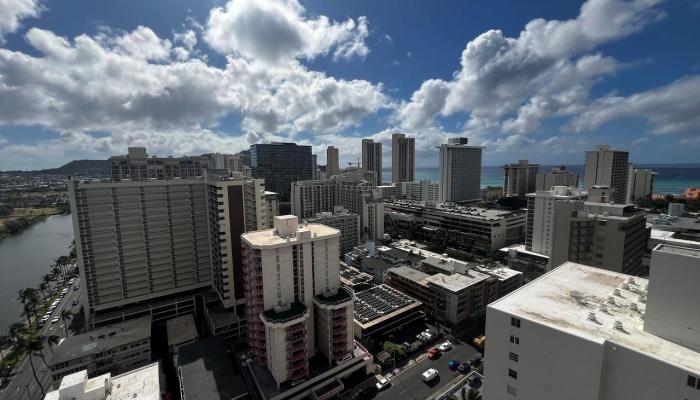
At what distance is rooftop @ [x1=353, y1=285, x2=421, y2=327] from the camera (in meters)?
47.1

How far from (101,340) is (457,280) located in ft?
179

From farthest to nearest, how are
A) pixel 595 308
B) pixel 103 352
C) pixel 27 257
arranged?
pixel 27 257 < pixel 103 352 < pixel 595 308

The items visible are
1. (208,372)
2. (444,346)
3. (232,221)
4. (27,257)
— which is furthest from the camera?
(27,257)

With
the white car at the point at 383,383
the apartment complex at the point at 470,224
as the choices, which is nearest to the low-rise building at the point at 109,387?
the white car at the point at 383,383

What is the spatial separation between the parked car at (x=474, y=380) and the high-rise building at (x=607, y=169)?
327 feet

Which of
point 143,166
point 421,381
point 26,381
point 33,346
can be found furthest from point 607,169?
point 26,381

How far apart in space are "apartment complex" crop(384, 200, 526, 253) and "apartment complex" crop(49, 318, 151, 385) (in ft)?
258

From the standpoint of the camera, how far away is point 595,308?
1791cm

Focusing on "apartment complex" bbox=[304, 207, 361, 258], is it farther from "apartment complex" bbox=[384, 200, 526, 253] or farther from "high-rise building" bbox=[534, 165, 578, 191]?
"high-rise building" bbox=[534, 165, 578, 191]

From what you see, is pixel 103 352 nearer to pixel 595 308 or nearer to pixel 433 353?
pixel 433 353

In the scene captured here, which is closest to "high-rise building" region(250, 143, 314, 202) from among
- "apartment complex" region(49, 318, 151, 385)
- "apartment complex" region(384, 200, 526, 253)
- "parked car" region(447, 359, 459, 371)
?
"apartment complex" region(384, 200, 526, 253)

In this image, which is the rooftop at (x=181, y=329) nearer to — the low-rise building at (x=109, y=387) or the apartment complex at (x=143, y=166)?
the low-rise building at (x=109, y=387)

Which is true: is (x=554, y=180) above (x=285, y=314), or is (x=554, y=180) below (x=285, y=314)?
above

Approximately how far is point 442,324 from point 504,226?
2008 inches
